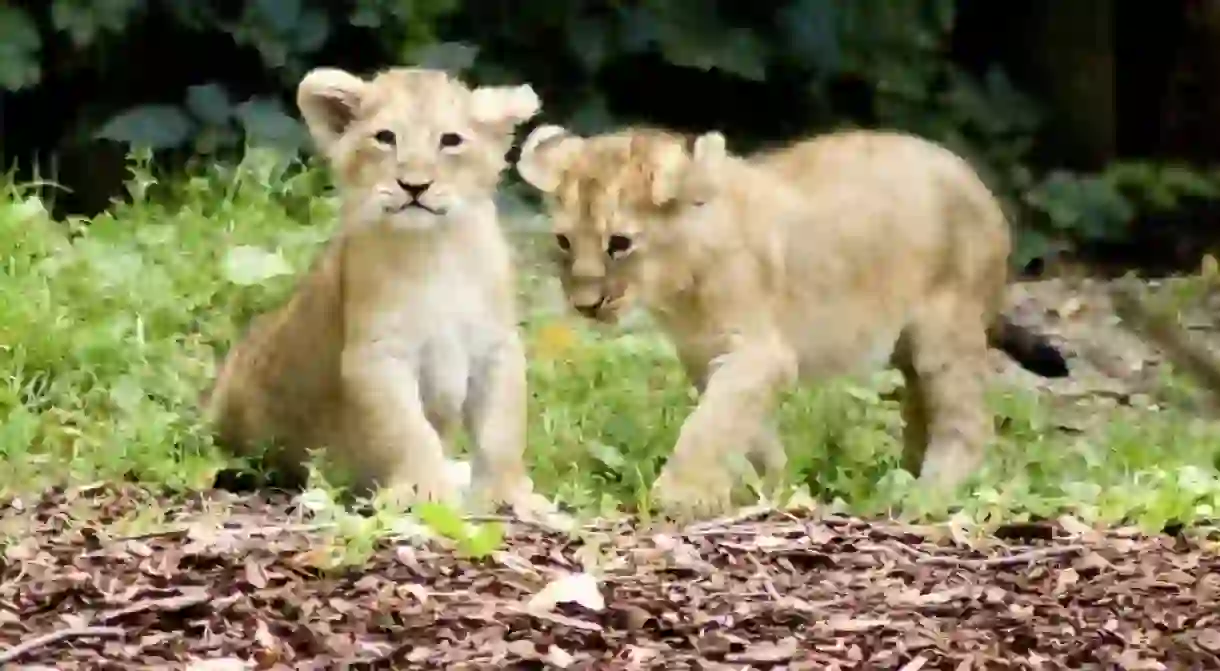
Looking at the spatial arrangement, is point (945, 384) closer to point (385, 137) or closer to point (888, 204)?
point (888, 204)

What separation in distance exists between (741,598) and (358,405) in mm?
1533

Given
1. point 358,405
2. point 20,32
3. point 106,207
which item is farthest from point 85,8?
point 358,405

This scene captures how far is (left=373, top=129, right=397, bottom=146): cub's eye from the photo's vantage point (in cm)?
525

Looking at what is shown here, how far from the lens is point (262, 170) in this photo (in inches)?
352

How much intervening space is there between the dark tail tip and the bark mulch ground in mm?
3109

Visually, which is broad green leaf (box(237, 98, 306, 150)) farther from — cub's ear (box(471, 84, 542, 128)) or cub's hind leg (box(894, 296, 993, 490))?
cub's ear (box(471, 84, 542, 128))

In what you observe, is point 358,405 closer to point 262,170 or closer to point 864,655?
point 864,655

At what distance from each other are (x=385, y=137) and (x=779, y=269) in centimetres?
143

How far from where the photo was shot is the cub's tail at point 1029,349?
784 cm

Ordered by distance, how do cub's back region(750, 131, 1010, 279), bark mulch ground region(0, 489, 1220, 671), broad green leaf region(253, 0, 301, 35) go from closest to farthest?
Answer: bark mulch ground region(0, 489, 1220, 671) < cub's back region(750, 131, 1010, 279) < broad green leaf region(253, 0, 301, 35)

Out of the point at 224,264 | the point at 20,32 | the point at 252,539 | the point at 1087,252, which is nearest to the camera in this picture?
the point at 252,539

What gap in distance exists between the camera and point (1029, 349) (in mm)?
7895

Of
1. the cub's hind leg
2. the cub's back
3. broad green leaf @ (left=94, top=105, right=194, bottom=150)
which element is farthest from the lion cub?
broad green leaf @ (left=94, top=105, right=194, bottom=150)

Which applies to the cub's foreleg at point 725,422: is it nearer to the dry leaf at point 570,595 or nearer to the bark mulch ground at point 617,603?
the bark mulch ground at point 617,603
